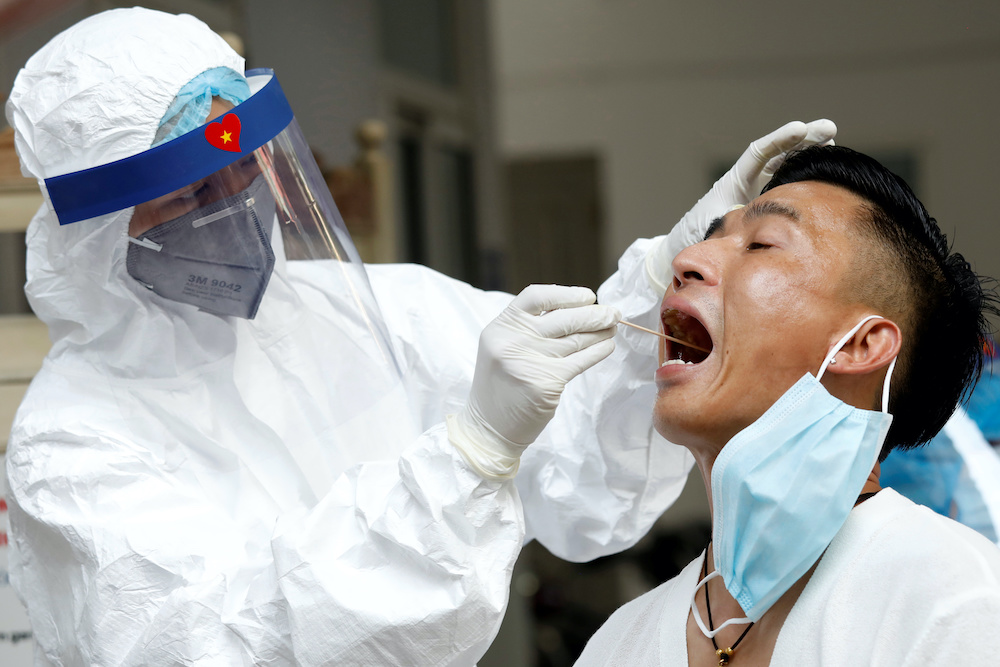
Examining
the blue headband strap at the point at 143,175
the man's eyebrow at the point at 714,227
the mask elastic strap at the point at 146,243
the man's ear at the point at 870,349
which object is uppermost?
the blue headband strap at the point at 143,175

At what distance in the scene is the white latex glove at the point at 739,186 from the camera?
141 cm

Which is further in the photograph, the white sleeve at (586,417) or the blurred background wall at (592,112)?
the blurred background wall at (592,112)

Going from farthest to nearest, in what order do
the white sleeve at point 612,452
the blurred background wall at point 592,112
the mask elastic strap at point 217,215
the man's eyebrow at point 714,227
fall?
the blurred background wall at point 592,112 → the white sleeve at point 612,452 → the mask elastic strap at point 217,215 → the man's eyebrow at point 714,227

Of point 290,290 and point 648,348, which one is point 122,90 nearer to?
point 290,290

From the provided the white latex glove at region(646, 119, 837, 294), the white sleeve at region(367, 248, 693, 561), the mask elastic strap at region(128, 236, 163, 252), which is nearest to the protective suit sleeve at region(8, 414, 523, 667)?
the mask elastic strap at region(128, 236, 163, 252)

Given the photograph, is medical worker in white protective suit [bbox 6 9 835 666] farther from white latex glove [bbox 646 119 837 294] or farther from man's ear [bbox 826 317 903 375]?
man's ear [bbox 826 317 903 375]

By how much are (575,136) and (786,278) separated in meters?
3.61

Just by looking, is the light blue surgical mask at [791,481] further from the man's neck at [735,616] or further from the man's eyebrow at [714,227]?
the man's eyebrow at [714,227]

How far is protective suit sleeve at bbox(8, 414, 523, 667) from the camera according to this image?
113 centimetres

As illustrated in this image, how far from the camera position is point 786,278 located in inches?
46.2

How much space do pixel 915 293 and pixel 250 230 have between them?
1.03m

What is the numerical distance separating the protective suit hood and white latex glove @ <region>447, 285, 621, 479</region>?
2.01 ft

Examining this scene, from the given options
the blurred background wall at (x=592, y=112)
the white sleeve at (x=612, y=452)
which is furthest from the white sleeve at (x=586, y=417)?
the blurred background wall at (x=592, y=112)

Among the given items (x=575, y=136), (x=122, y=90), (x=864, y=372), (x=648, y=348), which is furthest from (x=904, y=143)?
(x=122, y=90)
